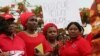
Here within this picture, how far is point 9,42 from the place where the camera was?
Result: 10.2 ft

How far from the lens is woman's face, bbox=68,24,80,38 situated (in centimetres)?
333

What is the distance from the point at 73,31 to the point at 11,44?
73 centimetres

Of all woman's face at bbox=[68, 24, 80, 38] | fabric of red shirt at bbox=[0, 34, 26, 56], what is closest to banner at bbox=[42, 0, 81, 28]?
woman's face at bbox=[68, 24, 80, 38]

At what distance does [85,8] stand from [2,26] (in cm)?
177

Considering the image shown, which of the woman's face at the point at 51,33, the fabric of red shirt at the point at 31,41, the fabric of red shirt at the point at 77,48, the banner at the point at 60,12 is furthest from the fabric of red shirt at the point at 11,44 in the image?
the banner at the point at 60,12

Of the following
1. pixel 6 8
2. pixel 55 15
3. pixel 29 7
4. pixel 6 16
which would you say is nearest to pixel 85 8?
pixel 55 15

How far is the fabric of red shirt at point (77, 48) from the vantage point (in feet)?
10.4

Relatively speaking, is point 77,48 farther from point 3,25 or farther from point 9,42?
point 3,25

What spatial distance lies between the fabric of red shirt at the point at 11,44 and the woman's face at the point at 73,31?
1.81ft

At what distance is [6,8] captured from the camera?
4270mm

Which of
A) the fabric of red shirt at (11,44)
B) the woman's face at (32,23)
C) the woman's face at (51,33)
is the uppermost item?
the woman's face at (32,23)

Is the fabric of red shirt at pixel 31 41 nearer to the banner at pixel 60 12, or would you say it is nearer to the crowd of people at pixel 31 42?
the crowd of people at pixel 31 42

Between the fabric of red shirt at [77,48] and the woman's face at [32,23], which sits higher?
the woman's face at [32,23]

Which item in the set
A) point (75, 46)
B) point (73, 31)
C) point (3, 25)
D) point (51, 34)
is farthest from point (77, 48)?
point (3, 25)
